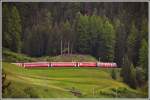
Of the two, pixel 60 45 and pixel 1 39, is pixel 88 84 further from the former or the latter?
pixel 1 39

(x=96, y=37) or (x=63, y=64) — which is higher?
(x=96, y=37)

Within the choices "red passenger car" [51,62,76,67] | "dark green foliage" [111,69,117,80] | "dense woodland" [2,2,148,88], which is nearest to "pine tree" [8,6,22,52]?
"dense woodland" [2,2,148,88]

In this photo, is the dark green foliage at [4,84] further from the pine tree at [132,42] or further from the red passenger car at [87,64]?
the pine tree at [132,42]

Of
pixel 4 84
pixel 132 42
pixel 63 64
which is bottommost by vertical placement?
pixel 4 84

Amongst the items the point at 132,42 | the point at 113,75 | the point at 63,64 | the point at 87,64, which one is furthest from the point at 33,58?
the point at 132,42

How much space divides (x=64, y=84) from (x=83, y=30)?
336 millimetres

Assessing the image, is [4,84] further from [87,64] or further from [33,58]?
[87,64]

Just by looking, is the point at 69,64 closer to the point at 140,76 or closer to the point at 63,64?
the point at 63,64

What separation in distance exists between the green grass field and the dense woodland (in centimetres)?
8

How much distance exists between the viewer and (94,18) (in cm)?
289

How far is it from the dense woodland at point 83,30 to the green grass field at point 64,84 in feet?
0.27

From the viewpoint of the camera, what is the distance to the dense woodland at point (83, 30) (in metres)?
2.88

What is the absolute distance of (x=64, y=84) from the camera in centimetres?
287

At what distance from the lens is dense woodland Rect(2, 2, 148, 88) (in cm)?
288
